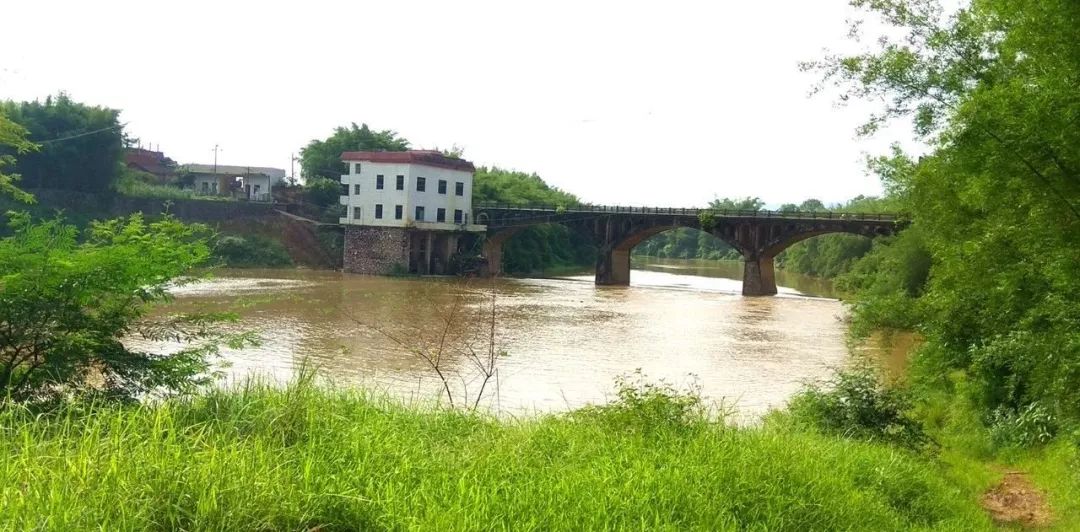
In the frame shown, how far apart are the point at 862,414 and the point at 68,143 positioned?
5125cm

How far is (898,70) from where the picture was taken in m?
12.4

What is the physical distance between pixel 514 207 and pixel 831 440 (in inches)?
1899

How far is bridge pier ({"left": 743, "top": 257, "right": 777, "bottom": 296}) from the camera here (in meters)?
46.1

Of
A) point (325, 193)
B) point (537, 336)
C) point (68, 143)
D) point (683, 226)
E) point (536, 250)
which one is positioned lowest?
point (537, 336)

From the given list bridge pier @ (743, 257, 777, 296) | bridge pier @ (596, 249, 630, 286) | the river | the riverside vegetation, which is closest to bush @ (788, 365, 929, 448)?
the riverside vegetation

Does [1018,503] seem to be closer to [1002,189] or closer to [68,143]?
[1002,189]

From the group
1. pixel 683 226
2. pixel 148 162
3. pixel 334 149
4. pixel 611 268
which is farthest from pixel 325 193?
pixel 683 226

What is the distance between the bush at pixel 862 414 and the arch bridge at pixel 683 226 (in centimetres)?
3219

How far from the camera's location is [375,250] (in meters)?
50.3

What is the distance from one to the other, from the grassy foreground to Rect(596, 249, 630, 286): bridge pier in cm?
4183

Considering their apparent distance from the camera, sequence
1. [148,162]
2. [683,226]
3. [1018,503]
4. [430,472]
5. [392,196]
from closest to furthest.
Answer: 1. [430,472]
2. [1018,503]
3. [392,196]
4. [683,226]
5. [148,162]

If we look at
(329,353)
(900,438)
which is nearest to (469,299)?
(329,353)

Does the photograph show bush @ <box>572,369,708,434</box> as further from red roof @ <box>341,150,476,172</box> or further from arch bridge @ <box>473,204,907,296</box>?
red roof @ <box>341,150,476,172</box>

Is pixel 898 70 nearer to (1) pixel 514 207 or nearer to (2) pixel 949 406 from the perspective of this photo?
(2) pixel 949 406
